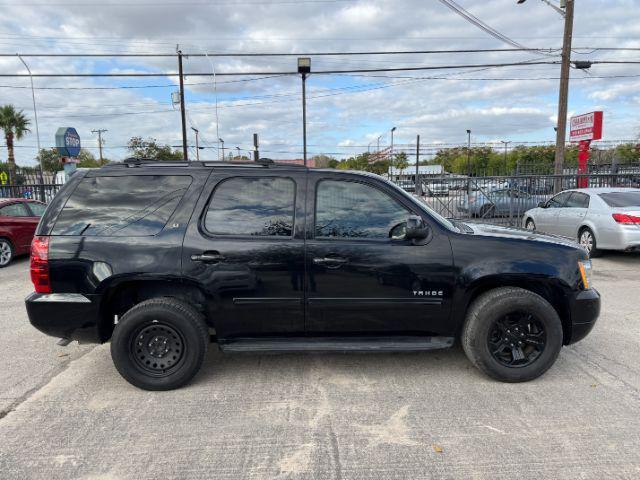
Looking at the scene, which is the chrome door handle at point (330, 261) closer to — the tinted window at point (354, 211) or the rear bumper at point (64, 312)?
the tinted window at point (354, 211)

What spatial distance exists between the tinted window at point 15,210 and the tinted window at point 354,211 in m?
8.98

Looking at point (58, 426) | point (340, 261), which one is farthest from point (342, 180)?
point (58, 426)

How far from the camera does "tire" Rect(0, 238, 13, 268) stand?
30.5 feet

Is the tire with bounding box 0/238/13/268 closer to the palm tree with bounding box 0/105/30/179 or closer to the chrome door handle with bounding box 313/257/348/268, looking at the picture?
the chrome door handle with bounding box 313/257/348/268

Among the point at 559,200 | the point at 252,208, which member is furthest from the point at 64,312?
the point at 559,200

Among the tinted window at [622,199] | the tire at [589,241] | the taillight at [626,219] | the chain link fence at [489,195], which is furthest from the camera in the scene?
the chain link fence at [489,195]

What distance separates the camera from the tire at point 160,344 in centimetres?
346

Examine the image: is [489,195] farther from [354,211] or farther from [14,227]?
[14,227]

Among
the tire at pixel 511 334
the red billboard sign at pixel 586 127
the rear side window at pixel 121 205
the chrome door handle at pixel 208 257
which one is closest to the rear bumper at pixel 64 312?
the rear side window at pixel 121 205

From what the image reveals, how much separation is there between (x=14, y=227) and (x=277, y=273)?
8.70m

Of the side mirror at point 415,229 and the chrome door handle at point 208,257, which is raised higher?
the side mirror at point 415,229

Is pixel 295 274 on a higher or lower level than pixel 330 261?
lower

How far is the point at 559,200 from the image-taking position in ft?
33.9

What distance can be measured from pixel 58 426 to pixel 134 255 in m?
1.30
